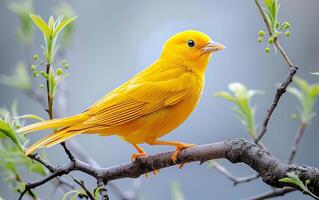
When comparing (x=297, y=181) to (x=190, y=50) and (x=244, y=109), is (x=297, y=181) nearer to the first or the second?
(x=244, y=109)

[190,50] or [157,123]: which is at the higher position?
[190,50]

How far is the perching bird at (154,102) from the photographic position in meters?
2.06

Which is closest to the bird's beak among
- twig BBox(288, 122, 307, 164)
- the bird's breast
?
the bird's breast

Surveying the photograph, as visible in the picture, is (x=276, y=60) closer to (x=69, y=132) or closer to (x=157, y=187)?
(x=157, y=187)

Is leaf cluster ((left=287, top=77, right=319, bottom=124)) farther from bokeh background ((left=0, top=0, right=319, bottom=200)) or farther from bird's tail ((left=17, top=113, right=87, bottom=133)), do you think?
bokeh background ((left=0, top=0, right=319, bottom=200))

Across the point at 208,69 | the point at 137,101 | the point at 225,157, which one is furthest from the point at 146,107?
the point at 208,69

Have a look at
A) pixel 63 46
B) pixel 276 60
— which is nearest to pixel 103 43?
pixel 276 60

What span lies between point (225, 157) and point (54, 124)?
659mm

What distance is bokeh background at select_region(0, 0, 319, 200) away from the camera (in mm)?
4531

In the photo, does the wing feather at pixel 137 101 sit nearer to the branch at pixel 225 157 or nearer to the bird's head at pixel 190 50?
the bird's head at pixel 190 50

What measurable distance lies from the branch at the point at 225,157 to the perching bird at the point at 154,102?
0.14 m

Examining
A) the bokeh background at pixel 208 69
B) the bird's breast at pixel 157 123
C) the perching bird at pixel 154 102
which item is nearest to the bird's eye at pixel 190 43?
the perching bird at pixel 154 102

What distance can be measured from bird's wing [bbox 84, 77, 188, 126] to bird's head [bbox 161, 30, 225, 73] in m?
0.18

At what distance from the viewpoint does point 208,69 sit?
15.4ft
